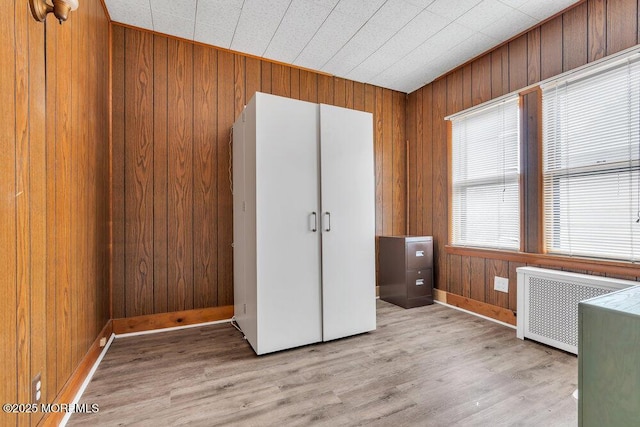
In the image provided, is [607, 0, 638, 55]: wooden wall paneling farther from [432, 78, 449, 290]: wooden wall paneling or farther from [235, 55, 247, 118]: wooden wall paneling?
[235, 55, 247, 118]: wooden wall paneling

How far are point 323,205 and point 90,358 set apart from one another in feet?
6.20

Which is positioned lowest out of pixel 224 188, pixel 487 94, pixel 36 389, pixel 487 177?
pixel 36 389

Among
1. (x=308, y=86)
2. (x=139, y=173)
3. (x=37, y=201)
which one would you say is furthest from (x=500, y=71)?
(x=37, y=201)

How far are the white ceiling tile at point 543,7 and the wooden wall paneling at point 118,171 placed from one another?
337 centimetres

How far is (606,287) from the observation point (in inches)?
80.9

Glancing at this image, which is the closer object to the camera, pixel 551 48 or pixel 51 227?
pixel 51 227

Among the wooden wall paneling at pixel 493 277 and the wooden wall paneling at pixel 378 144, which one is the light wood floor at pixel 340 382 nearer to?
the wooden wall paneling at pixel 493 277

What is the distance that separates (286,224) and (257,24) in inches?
69.4

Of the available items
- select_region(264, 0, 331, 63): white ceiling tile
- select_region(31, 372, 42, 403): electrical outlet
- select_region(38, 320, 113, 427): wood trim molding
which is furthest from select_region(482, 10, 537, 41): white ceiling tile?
select_region(38, 320, 113, 427): wood trim molding

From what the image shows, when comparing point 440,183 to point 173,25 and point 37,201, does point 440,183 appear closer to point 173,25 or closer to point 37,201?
point 173,25

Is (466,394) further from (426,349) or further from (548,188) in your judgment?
(548,188)

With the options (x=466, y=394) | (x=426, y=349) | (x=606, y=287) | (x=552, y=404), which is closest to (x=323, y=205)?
(x=426, y=349)

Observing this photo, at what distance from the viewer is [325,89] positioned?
141 inches

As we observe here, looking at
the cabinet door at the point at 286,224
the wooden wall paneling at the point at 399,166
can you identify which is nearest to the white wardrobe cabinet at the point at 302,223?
the cabinet door at the point at 286,224
